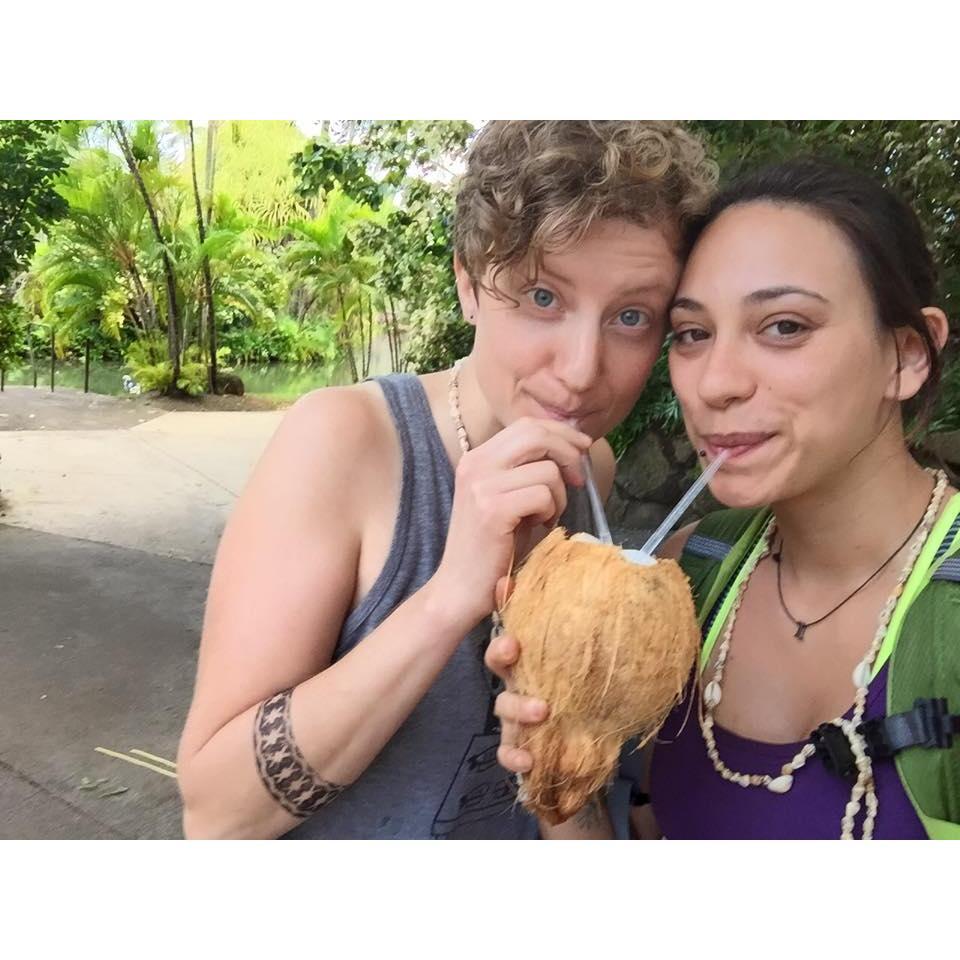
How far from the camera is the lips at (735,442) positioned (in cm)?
135

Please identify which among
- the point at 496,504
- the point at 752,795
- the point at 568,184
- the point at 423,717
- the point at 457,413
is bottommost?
the point at 752,795

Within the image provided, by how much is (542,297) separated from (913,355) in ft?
1.82

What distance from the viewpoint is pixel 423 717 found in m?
1.37

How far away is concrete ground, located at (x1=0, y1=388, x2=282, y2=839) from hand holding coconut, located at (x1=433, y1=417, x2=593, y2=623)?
385 millimetres

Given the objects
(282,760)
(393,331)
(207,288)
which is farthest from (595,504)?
(207,288)

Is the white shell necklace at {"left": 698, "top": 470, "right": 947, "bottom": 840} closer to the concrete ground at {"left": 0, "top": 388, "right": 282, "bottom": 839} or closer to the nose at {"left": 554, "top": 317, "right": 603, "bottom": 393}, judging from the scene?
the nose at {"left": 554, "top": 317, "right": 603, "bottom": 393}

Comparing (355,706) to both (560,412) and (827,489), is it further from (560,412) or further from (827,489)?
(827,489)

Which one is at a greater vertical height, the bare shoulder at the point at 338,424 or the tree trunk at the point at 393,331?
the tree trunk at the point at 393,331

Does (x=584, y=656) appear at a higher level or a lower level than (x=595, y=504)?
lower

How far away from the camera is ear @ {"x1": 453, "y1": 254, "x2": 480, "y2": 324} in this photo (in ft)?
4.68

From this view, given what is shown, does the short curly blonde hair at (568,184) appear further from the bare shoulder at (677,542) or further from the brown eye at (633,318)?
the bare shoulder at (677,542)

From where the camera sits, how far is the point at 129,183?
156 cm

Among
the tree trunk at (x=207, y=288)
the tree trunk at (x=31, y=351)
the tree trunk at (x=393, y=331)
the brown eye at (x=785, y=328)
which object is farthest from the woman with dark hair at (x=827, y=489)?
the tree trunk at (x=31, y=351)

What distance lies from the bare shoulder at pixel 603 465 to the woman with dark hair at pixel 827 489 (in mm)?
145
